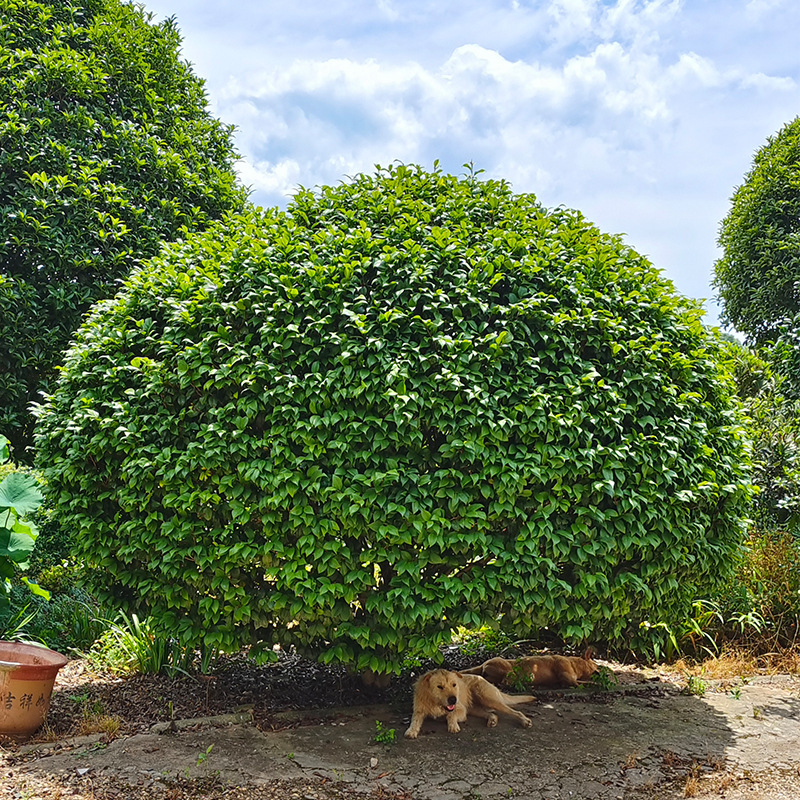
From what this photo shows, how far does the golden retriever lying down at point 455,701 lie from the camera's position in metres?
4.67

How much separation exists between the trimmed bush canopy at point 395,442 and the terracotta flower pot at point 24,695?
63 centimetres

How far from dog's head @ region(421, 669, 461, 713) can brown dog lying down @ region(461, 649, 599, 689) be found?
0.90 m

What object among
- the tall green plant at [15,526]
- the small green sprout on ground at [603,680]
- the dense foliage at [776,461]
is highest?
the dense foliage at [776,461]

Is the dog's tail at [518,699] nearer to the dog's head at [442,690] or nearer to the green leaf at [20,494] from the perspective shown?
the dog's head at [442,690]

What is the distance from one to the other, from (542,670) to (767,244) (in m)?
6.71

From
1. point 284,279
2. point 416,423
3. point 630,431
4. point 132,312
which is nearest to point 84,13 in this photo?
point 132,312

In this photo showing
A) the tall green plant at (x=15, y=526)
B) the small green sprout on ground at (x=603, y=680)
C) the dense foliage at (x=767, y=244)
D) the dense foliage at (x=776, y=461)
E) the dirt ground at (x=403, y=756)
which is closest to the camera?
the dirt ground at (x=403, y=756)

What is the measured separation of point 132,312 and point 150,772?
286cm

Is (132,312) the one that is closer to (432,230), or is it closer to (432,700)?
(432,230)

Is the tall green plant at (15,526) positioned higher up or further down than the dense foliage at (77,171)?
further down

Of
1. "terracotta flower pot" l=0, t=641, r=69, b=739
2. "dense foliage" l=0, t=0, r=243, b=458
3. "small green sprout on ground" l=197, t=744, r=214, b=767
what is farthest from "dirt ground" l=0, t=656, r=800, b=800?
"dense foliage" l=0, t=0, r=243, b=458

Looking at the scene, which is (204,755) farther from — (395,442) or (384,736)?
(395,442)

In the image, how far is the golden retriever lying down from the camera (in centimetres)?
467

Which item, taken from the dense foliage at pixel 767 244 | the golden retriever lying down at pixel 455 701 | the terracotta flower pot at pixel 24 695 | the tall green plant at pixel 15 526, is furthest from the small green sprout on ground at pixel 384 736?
the dense foliage at pixel 767 244
